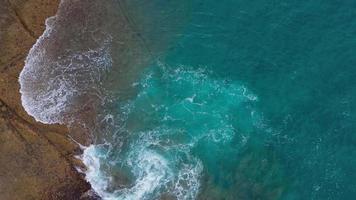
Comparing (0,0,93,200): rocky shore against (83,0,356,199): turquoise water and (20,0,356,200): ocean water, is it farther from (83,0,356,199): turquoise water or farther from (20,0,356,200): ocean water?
(83,0,356,199): turquoise water

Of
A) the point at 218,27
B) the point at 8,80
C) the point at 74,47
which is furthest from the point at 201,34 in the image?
the point at 8,80

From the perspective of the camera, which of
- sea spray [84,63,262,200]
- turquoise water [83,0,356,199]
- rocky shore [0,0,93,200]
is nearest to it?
rocky shore [0,0,93,200]

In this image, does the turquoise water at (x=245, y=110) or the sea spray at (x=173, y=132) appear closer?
the sea spray at (x=173, y=132)

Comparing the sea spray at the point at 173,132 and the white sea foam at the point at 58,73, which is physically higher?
the white sea foam at the point at 58,73

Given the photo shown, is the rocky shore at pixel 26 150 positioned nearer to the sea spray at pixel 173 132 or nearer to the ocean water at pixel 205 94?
the ocean water at pixel 205 94

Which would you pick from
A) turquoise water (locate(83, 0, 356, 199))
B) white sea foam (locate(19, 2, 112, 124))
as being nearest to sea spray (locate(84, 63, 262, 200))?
turquoise water (locate(83, 0, 356, 199))

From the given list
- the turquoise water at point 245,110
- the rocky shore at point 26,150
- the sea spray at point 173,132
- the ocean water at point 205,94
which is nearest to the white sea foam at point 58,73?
the ocean water at point 205,94

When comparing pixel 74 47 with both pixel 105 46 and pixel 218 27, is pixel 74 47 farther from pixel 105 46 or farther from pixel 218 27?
pixel 218 27
